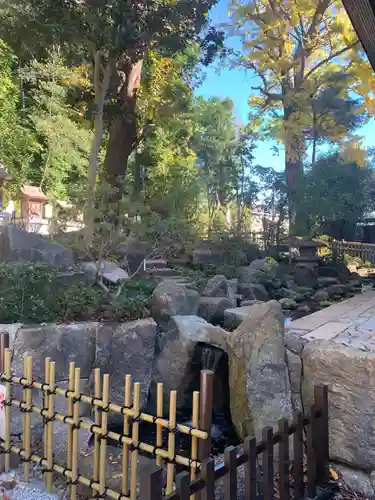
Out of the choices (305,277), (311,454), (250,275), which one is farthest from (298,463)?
(305,277)

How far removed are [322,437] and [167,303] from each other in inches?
84.0

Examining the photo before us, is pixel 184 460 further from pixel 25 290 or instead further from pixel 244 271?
pixel 244 271

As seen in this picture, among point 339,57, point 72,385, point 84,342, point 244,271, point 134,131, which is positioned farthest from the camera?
point 339,57

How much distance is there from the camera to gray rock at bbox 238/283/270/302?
6512mm

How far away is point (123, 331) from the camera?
353 cm

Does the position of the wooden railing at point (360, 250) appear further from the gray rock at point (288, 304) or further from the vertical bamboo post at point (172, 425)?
the vertical bamboo post at point (172, 425)

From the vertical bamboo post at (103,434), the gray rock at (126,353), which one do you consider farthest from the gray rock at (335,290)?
the vertical bamboo post at (103,434)

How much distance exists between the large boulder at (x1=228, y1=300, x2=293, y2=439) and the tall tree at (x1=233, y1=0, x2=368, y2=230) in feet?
30.6

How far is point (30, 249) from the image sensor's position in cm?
536

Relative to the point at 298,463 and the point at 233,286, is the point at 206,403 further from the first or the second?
the point at 233,286

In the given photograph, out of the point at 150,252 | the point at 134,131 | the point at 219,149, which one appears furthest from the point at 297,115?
the point at 150,252

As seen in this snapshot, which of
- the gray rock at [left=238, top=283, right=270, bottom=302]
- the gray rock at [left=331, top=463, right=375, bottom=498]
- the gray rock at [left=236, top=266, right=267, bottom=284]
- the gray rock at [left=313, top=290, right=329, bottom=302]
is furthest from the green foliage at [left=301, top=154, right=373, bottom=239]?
the gray rock at [left=331, top=463, right=375, bottom=498]

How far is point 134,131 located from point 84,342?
639 centimetres

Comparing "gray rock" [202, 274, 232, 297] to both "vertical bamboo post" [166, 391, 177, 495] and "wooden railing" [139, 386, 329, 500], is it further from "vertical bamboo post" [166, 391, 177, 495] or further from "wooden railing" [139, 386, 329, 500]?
"vertical bamboo post" [166, 391, 177, 495]
